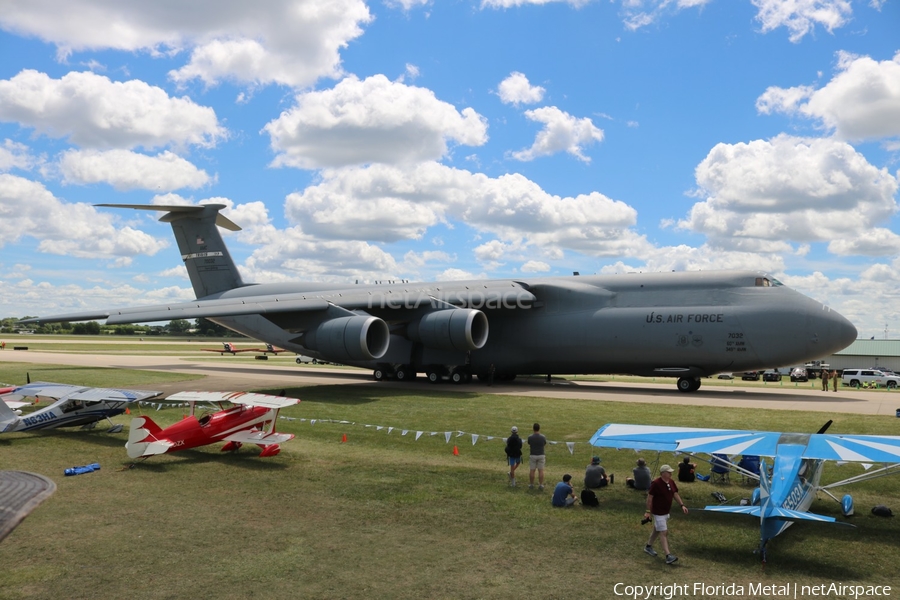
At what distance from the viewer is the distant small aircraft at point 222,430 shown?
14.0 m

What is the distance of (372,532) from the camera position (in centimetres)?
982

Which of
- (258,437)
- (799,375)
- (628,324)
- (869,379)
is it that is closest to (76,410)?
(258,437)

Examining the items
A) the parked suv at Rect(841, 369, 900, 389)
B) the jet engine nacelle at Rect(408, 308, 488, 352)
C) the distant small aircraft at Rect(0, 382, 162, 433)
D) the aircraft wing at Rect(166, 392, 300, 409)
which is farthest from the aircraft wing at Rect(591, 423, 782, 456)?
the parked suv at Rect(841, 369, 900, 389)

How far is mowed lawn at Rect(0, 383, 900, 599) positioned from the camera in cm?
798

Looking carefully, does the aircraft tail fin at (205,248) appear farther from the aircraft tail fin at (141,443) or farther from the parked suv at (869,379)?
the parked suv at (869,379)

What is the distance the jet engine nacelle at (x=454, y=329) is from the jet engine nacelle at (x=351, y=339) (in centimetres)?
252

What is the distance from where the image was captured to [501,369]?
31.6 metres

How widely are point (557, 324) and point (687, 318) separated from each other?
5430 mm

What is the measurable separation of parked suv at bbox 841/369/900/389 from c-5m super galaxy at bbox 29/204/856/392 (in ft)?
65.2

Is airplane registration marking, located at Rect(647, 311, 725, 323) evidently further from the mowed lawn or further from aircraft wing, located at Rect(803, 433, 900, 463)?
aircraft wing, located at Rect(803, 433, 900, 463)

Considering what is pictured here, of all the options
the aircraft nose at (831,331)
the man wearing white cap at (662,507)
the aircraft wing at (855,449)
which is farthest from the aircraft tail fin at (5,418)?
the aircraft nose at (831,331)

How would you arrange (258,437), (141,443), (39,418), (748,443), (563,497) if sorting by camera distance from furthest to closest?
(39,418)
(258,437)
(141,443)
(563,497)
(748,443)

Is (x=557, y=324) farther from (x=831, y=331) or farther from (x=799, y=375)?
(x=799, y=375)

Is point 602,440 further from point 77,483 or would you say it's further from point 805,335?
point 805,335
